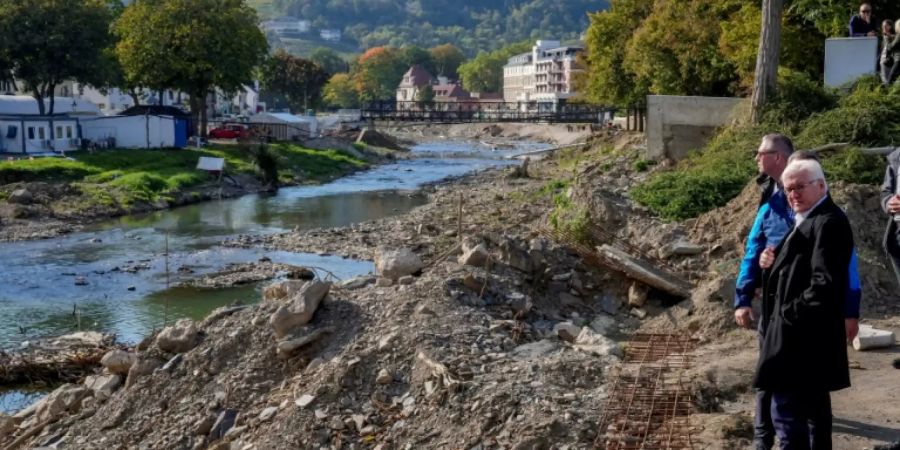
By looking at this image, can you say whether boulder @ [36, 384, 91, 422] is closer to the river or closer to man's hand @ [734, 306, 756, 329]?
the river

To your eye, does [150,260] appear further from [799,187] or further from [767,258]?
[799,187]

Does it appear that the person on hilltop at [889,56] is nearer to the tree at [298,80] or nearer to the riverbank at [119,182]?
the riverbank at [119,182]

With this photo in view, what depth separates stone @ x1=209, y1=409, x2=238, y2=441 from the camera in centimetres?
1091

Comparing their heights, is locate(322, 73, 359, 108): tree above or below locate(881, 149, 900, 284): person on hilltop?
above

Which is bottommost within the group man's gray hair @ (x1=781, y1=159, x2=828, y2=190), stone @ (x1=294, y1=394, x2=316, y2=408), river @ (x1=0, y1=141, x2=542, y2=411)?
river @ (x1=0, y1=141, x2=542, y2=411)

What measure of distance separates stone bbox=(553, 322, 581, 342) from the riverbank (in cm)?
2436

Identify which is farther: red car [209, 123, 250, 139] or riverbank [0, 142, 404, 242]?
red car [209, 123, 250, 139]

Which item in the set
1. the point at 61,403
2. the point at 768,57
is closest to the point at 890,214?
the point at 61,403

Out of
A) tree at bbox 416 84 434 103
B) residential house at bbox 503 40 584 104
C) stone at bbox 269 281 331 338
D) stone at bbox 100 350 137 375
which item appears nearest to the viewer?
stone at bbox 269 281 331 338

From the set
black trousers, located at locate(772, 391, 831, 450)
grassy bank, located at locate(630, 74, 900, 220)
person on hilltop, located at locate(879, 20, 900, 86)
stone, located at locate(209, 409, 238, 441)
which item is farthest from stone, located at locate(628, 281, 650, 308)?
black trousers, located at locate(772, 391, 831, 450)

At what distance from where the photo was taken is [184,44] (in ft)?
188

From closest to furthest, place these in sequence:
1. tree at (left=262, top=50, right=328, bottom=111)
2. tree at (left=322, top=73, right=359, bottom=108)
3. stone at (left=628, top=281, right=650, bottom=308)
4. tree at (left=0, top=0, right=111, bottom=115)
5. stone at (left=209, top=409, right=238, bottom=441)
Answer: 1. stone at (left=209, top=409, right=238, bottom=441)
2. stone at (left=628, top=281, right=650, bottom=308)
3. tree at (left=0, top=0, right=111, bottom=115)
4. tree at (left=262, top=50, right=328, bottom=111)
5. tree at (left=322, top=73, right=359, bottom=108)

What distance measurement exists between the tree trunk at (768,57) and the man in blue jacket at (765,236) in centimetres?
1342

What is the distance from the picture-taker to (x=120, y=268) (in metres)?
26.6
